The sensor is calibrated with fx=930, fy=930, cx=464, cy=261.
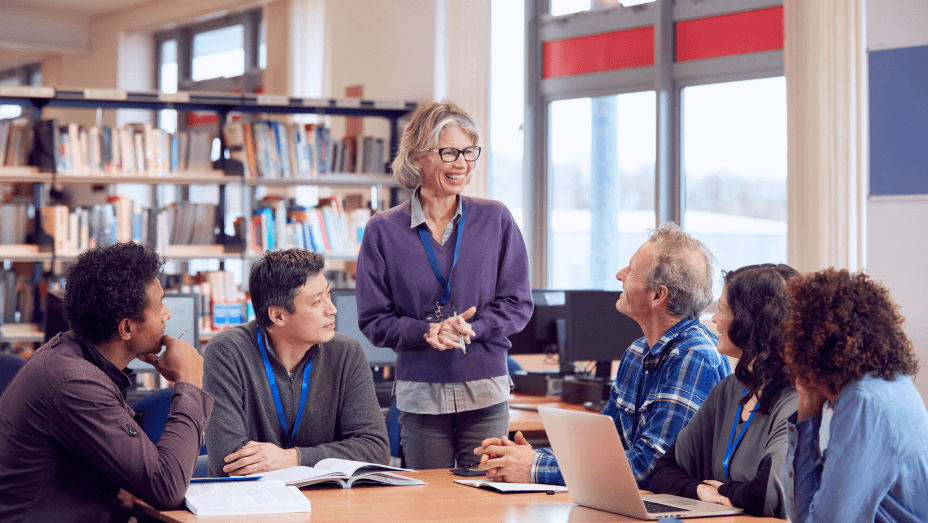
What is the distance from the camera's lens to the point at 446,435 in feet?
8.63

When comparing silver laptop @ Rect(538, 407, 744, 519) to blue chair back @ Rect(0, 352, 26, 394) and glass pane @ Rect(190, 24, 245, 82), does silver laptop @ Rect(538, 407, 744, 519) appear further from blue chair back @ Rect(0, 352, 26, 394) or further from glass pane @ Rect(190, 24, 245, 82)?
glass pane @ Rect(190, 24, 245, 82)

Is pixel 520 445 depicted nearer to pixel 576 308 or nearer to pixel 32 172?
pixel 576 308

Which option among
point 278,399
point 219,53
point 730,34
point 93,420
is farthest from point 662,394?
point 219,53

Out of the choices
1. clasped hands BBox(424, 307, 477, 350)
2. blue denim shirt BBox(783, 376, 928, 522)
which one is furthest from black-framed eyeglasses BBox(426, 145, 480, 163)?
blue denim shirt BBox(783, 376, 928, 522)

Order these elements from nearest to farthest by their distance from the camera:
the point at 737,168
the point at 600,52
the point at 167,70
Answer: the point at 737,168 → the point at 600,52 → the point at 167,70

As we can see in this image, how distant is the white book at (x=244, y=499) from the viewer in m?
1.79

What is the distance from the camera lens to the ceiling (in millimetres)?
10073

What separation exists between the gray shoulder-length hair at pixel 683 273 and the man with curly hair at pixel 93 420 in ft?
3.78

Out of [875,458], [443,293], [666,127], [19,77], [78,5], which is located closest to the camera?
[875,458]

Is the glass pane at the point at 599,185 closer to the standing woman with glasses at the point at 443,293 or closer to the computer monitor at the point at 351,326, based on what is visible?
the computer monitor at the point at 351,326

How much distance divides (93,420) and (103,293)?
0.86 ft

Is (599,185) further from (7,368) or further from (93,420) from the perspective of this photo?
(93,420)

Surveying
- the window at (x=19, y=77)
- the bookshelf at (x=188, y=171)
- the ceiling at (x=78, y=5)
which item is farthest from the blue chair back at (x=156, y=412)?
the window at (x=19, y=77)

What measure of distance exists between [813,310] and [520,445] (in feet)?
2.97
